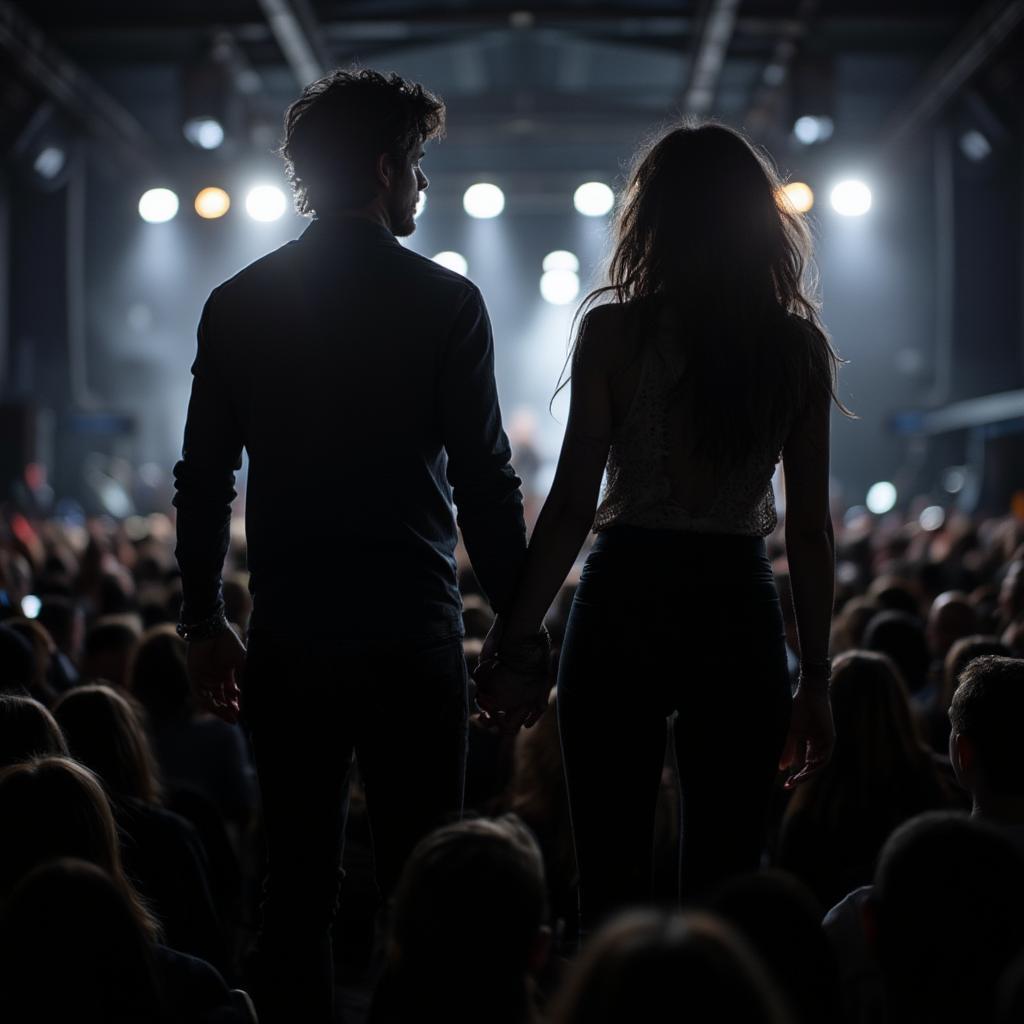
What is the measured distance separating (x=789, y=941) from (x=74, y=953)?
79 cm

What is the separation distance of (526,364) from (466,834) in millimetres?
16679

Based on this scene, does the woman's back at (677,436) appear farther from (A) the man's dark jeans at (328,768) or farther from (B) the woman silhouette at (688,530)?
(A) the man's dark jeans at (328,768)

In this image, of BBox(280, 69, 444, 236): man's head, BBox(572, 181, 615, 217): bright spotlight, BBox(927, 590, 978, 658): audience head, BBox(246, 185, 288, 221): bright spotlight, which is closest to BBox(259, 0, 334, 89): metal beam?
BBox(246, 185, 288, 221): bright spotlight

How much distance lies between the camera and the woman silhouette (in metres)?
1.90

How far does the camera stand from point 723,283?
2.01 m

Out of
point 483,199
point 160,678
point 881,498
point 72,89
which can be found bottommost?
point 160,678

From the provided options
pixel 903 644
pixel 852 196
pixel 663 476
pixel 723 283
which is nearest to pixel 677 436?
pixel 663 476

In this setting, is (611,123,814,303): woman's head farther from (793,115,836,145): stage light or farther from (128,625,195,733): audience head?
(793,115,836,145): stage light

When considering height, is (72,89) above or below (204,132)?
above

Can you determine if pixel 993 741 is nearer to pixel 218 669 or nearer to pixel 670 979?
pixel 218 669

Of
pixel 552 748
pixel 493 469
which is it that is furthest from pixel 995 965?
pixel 552 748

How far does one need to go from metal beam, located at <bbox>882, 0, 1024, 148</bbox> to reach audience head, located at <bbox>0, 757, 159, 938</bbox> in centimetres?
966

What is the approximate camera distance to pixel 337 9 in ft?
35.3

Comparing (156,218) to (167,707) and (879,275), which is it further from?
(167,707)
